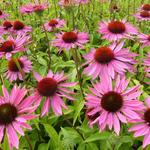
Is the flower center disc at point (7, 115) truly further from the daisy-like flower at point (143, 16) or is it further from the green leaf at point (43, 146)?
the daisy-like flower at point (143, 16)

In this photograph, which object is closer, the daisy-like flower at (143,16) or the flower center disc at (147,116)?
the flower center disc at (147,116)

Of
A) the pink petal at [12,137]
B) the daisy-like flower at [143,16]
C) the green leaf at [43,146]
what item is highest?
the daisy-like flower at [143,16]

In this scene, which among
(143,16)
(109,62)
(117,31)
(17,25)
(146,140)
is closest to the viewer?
(146,140)

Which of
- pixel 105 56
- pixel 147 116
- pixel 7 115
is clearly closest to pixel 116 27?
pixel 105 56

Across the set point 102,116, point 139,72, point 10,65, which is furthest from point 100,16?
point 102,116

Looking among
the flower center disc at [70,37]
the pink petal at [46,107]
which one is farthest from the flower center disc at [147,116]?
the flower center disc at [70,37]

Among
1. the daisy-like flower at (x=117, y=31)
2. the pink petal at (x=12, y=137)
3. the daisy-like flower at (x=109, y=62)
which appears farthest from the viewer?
the daisy-like flower at (x=117, y=31)

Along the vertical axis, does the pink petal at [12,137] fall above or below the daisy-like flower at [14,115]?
below

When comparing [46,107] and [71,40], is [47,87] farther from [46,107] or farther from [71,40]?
[71,40]

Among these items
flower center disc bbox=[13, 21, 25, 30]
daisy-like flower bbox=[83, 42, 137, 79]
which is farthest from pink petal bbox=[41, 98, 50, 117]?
flower center disc bbox=[13, 21, 25, 30]
